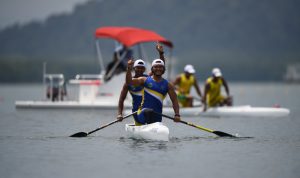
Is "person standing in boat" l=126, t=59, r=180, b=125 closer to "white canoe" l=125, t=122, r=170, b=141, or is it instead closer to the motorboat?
"white canoe" l=125, t=122, r=170, b=141

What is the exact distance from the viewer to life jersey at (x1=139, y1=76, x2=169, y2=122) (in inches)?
1050

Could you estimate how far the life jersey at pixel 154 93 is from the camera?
87.5ft

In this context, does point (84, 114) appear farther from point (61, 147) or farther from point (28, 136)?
point (61, 147)

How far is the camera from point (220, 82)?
4053 centimetres

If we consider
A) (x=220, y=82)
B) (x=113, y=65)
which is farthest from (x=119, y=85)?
(x=220, y=82)

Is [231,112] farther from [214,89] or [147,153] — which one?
[147,153]

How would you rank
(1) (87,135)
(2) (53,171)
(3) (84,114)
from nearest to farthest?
(2) (53,171)
(1) (87,135)
(3) (84,114)

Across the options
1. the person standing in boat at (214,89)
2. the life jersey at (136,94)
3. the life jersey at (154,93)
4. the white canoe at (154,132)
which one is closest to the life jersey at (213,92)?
the person standing in boat at (214,89)

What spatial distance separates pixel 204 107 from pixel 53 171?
771 inches

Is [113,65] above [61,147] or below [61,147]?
above

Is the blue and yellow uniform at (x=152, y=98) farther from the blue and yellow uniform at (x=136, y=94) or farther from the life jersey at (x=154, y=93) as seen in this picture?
the blue and yellow uniform at (x=136, y=94)

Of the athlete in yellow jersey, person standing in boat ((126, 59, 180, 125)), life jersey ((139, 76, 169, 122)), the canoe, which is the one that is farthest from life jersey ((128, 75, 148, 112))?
the athlete in yellow jersey

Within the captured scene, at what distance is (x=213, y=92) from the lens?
40312mm

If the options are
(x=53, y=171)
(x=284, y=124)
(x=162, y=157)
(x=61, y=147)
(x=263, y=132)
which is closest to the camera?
(x=53, y=171)
